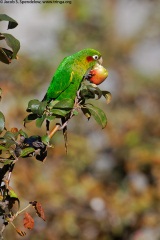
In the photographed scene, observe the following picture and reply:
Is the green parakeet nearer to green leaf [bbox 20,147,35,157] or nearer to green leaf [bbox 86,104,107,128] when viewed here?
green leaf [bbox 86,104,107,128]

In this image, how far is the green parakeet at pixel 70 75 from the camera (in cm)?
140

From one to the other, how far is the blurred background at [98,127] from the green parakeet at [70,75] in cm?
169

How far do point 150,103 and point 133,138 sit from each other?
0.47 metres

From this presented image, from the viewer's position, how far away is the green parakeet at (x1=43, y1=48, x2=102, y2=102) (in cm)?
140

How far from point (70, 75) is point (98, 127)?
272 cm

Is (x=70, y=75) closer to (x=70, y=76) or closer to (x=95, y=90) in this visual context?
(x=70, y=76)

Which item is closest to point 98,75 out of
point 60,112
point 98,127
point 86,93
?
point 86,93

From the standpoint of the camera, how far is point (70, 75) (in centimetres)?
146

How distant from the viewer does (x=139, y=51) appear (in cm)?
471

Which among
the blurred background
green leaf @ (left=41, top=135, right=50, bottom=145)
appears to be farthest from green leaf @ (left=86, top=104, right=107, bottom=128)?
the blurred background

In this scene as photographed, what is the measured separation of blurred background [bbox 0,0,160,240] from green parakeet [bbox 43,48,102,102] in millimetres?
1692

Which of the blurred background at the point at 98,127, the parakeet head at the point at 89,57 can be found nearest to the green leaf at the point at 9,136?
the parakeet head at the point at 89,57

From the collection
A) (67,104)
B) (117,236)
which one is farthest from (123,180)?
(67,104)

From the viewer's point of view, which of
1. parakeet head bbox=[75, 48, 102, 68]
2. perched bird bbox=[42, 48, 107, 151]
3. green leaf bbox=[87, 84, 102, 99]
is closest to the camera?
green leaf bbox=[87, 84, 102, 99]
